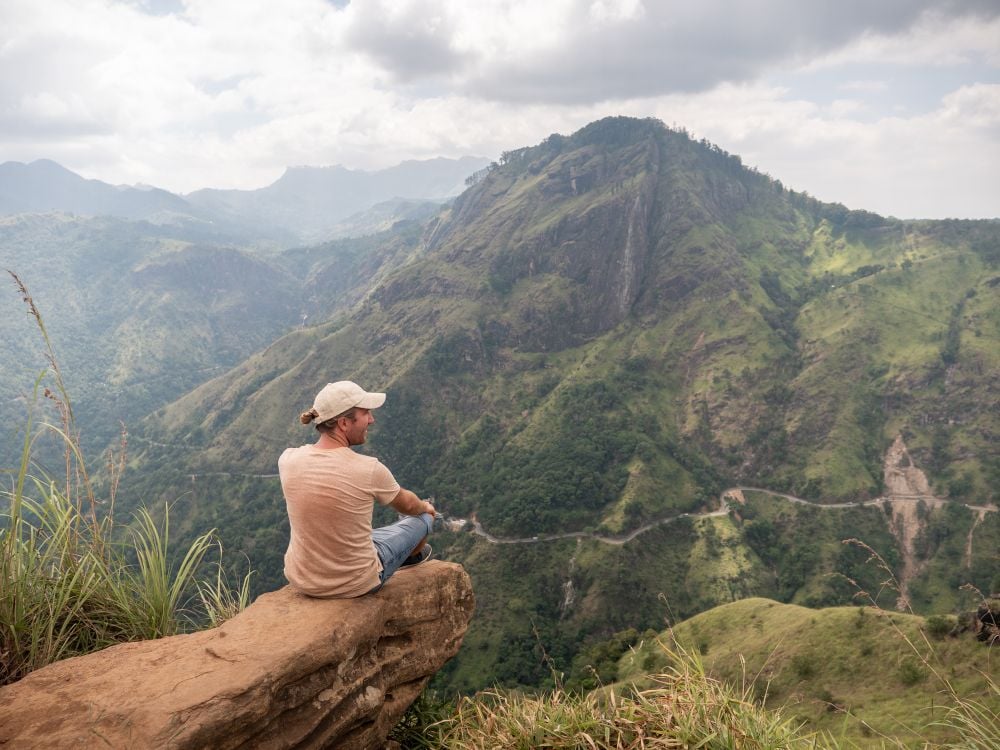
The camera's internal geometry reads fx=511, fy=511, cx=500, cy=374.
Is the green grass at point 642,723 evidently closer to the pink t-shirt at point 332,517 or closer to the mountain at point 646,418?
the pink t-shirt at point 332,517

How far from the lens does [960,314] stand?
139 m

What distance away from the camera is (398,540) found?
20.0 ft

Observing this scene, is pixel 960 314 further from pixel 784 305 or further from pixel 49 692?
pixel 49 692

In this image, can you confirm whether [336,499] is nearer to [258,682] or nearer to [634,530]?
[258,682]

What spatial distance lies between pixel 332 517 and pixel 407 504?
103 centimetres

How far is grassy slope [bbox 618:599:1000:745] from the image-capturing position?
28.4 metres

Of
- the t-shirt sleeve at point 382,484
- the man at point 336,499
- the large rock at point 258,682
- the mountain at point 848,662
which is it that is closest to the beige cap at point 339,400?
the man at point 336,499

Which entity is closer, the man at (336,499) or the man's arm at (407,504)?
the man at (336,499)

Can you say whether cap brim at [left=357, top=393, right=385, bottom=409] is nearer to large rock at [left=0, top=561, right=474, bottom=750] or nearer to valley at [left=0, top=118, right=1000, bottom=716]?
large rock at [left=0, top=561, right=474, bottom=750]

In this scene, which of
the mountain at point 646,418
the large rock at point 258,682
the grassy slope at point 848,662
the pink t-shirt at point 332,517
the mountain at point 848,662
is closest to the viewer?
the large rock at point 258,682

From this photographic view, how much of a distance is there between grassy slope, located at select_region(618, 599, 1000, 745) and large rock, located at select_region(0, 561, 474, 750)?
63.2 ft

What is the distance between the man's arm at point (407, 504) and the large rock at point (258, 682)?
82 cm

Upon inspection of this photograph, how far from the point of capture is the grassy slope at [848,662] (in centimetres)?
2838

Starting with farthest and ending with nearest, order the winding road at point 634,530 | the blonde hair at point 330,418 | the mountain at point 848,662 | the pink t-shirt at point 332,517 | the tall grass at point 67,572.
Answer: the winding road at point 634,530 → the mountain at point 848,662 → the blonde hair at point 330,418 → the pink t-shirt at point 332,517 → the tall grass at point 67,572
